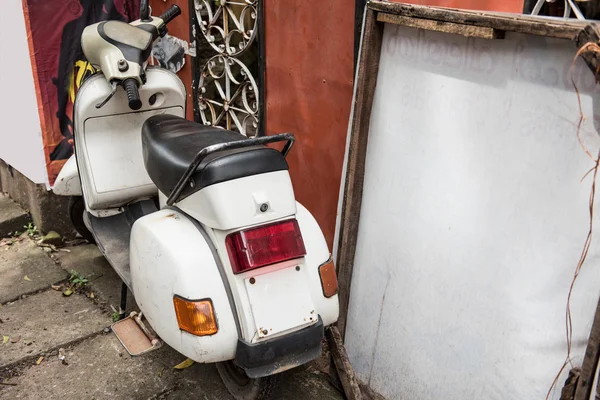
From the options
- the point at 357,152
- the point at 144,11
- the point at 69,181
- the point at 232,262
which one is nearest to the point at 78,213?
the point at 69,181

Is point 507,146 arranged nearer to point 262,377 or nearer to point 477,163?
point 477,163

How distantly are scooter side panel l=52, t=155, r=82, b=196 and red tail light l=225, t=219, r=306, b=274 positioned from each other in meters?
1.65

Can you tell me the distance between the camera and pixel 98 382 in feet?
9.29

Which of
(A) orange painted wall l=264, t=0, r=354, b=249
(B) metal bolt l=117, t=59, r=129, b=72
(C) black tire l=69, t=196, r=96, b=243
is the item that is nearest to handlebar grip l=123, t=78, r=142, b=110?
(B) metal bolt l=117, t=59, r=129, b=72

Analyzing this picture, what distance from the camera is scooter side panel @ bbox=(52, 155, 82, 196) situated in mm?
3436

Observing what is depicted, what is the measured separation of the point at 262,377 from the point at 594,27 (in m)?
1.70

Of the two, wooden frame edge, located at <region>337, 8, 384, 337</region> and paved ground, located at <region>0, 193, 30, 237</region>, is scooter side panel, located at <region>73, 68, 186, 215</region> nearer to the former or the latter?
wooden frame edge, located at <region>337, 8, 384, 337</region>

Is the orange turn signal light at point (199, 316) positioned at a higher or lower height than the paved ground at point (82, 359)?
higher

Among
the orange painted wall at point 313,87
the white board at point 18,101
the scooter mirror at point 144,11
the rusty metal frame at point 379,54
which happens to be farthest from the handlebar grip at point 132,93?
the white board at point 18,101

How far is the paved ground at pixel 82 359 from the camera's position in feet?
9.12

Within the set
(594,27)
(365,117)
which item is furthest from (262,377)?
(594,27)

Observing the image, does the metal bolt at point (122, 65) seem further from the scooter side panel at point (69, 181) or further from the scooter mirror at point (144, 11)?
the scooter side panel at point (69, 181)

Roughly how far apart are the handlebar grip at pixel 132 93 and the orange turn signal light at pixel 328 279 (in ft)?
3.75

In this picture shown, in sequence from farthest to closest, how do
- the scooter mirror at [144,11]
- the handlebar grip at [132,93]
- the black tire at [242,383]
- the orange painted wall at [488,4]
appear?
the scooter mirror at [144,11] < the handlebar grip at [132,93] < the black tire at [242,383] < the orange painted wall at [488,4]
